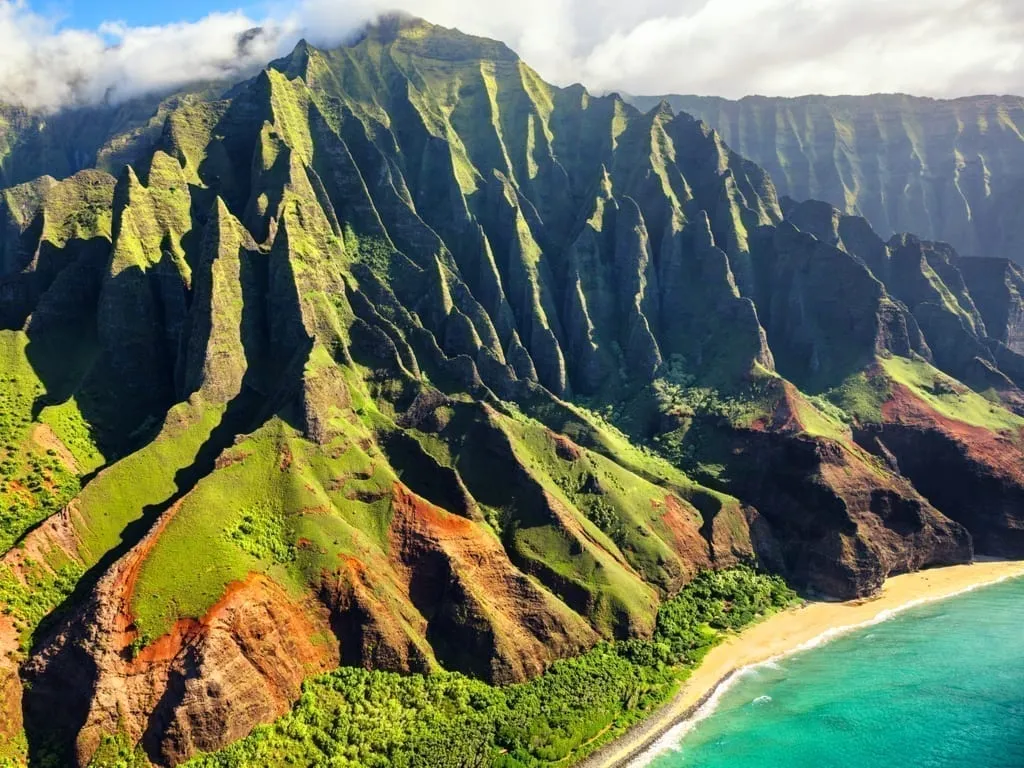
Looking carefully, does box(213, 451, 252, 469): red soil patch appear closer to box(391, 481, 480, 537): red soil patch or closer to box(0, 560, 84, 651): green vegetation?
box(0, 560, 84, 651): green vegetation

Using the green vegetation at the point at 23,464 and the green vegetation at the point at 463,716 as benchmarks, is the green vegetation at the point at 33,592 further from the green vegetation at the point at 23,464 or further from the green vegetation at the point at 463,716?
the green vegetation at the point at 463,716

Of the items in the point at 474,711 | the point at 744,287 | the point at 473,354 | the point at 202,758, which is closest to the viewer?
the point at 202,758

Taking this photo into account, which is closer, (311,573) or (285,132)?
(311,573)

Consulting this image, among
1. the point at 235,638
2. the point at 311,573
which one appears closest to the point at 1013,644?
the point at 311,573

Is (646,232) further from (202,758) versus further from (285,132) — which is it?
(202,758)

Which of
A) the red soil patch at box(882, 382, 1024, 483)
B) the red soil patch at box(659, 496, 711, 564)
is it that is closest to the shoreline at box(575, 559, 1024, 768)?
the red soil patch at box(659, 496, 711, 564)

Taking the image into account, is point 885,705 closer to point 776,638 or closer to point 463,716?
point 776,638

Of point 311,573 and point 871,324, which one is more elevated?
point 871,324
